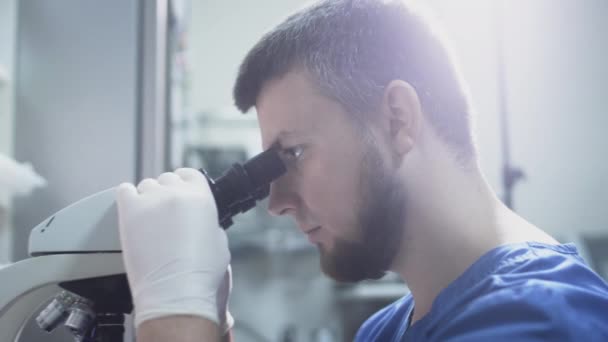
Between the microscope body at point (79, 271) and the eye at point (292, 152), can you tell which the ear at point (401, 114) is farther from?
the microscope body at point (79, 271)

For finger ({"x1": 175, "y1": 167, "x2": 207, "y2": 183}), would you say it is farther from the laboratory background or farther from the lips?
the laboratory background

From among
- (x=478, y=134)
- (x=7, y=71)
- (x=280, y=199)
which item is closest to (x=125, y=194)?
(x=280, y=199)

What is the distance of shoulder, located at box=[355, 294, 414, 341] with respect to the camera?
3.01ft

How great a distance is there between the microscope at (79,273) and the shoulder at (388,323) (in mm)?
427

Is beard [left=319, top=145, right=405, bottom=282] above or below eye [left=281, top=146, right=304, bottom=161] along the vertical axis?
below

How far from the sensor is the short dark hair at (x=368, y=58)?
2.41ft

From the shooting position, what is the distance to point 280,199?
79 centimetres

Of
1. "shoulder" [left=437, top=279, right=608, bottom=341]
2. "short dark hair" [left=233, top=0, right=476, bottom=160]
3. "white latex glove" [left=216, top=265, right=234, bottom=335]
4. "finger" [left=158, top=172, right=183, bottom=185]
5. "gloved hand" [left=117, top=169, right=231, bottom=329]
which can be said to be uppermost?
"short dark hair" [left=233, top=0, right=476, bottom=160]

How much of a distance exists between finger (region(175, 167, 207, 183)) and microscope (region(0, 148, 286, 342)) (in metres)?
0.02

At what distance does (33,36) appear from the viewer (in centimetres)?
88

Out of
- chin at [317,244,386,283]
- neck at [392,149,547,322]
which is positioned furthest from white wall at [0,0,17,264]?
neck at [392,149,547,322]

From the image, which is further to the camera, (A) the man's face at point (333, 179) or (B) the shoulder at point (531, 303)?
(A) the man's face at point (333, 179)

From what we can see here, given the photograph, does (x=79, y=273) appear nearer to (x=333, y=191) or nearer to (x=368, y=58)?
(x=333, y=191)

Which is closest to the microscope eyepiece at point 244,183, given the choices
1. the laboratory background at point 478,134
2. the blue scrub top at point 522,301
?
the blue scrub top at point 522,301
